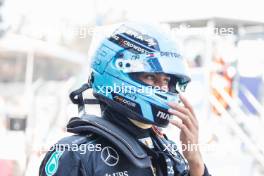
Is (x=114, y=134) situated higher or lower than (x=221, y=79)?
higher

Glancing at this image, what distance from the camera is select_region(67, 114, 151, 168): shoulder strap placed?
1.47m

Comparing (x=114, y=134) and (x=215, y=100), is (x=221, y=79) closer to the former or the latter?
(x=215, y=100)

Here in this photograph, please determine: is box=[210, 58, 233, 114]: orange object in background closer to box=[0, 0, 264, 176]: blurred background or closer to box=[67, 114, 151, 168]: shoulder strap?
box=[0, 0, 264, 176]: blurred background

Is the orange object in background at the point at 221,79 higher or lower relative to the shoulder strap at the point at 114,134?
lower

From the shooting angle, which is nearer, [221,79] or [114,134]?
A: [114,134]

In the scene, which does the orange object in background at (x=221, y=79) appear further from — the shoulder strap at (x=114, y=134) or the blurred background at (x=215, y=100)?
the shoulder strap at (x=114, y=134)

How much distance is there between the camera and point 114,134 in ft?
4.90

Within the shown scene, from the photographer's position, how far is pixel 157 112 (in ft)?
5.33

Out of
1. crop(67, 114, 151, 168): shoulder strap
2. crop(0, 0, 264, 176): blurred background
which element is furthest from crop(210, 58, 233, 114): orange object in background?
crop(67, 114, 151, 168): shoulder strap

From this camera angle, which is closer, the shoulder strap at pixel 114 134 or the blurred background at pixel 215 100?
the shoulder strap at pixel 114 134

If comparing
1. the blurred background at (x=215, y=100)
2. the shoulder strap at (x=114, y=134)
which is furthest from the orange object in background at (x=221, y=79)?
the shoulder strap at (x=114, y=134)

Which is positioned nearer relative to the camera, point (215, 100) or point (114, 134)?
point (114, 134)

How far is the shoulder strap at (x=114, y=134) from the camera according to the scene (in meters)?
1.47

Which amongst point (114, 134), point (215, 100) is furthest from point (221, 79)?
point (114, 134)
